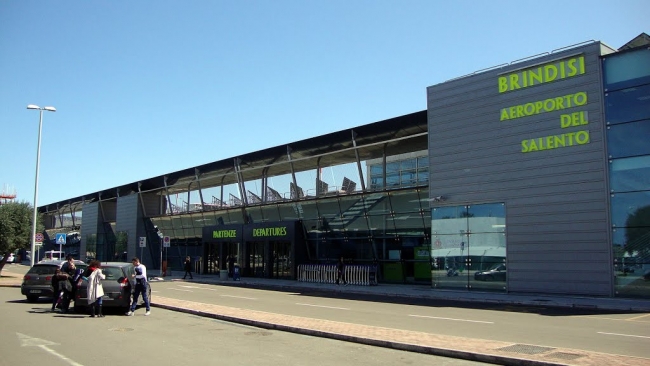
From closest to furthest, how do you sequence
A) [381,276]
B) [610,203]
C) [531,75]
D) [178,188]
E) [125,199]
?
[610,203]
[531,75]
[381,276]
[178,188]
[125,199]

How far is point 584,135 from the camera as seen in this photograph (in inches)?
834

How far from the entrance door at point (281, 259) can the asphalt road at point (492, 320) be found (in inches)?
543

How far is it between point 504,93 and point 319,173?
14549 mm

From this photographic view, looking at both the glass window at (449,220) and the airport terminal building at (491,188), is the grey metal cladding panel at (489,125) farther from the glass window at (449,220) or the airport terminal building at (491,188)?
the glass window at (449,220)

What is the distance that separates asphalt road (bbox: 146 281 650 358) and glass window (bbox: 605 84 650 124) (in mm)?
7865

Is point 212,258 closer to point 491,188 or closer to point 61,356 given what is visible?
point 491,188

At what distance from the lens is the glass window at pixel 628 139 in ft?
64.9

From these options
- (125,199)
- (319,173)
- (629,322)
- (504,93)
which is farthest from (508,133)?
(125,199)

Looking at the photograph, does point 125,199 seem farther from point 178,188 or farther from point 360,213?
point 360,213

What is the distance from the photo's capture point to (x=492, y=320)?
14.7 metres

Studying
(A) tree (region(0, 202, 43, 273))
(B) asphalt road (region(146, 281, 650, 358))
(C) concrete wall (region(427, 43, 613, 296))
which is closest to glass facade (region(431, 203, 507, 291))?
(C) concrete wall (region(427, 43, 613, 296))

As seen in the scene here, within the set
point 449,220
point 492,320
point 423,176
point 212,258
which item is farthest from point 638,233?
point 212,258

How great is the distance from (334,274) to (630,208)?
16.5 meters

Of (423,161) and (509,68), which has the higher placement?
(509,68)
